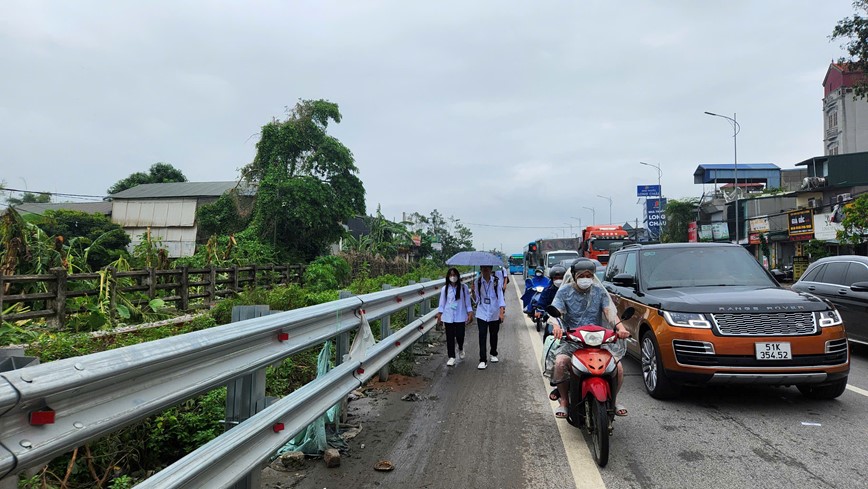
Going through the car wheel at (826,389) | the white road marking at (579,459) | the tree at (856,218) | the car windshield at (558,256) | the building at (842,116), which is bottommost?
the white road marking at (579,459)

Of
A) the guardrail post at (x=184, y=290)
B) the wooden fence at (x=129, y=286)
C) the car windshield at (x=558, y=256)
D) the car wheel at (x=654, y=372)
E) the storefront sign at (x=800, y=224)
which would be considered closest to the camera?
the car wheel at (x=654, y=372)

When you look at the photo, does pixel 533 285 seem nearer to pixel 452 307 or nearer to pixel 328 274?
pixel 452 307

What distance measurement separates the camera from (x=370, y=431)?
17.3 ft

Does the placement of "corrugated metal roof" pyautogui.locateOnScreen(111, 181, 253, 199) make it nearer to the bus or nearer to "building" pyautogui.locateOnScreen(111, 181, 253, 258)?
"building" pyautogui.locateOnScreen(111, 181, 253, 258)

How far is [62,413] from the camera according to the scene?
5.87 ft

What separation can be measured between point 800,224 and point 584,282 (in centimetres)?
3974

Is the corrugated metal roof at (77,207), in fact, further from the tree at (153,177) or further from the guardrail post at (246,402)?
the guardrail post at (246,402)

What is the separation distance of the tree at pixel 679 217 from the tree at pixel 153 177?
184ft

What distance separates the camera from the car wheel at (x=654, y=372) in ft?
20.1

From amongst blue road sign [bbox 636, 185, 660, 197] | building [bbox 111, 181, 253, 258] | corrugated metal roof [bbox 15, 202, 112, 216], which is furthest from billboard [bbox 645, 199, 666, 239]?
corrugated metal roof [bbox 15, 202, 112, 216]

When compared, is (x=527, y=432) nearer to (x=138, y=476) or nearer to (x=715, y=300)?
(x=715, y=300)

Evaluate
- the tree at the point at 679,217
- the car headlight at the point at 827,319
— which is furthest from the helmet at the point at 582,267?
the tree at the point at 679,217

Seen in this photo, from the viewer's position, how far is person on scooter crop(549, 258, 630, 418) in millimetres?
5180

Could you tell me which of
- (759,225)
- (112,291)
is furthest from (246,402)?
(759,225)
